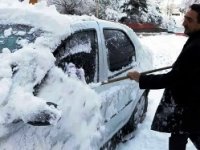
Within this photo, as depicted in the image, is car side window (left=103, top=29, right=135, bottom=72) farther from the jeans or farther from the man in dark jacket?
the jeans

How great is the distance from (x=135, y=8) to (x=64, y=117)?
92.7 feet

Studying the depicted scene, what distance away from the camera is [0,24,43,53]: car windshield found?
3.66 m

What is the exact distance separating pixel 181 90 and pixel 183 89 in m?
0.03

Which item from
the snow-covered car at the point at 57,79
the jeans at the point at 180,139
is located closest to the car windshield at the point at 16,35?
the snow-covered car at the point at 57,79

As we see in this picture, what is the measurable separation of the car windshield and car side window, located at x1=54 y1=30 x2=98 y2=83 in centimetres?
25

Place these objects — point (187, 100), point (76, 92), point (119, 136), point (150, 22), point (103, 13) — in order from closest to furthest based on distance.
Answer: point (76, 92), point (187, 100), point (119, 136), point (103, 13), point (150, 22)

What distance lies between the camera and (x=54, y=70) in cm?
341

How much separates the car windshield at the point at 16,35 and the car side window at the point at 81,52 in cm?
25

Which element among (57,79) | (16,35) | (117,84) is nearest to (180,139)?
(117,84)

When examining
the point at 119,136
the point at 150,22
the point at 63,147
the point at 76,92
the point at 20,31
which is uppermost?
the point at 20,31

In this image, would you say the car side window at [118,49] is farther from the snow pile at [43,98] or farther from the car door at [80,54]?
the snow pile at [43,98]

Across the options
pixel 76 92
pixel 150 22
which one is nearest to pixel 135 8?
pixel 150 22

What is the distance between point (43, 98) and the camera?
3215mm

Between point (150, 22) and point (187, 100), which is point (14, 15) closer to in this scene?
point (187, 100)
